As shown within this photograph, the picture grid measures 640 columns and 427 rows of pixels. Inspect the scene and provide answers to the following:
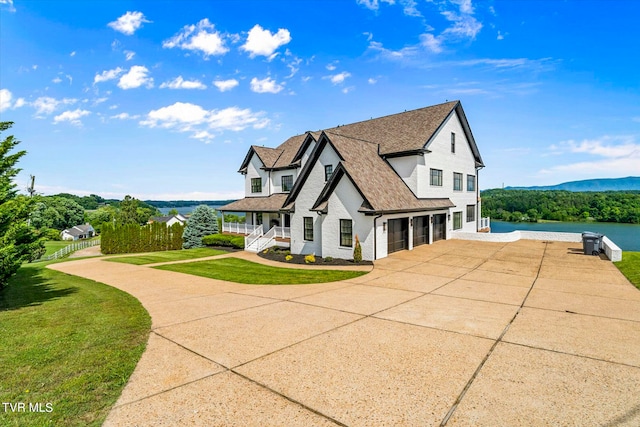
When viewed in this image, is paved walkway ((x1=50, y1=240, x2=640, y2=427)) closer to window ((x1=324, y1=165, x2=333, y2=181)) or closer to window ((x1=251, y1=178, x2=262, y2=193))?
window ((x1=324, y1=165, x2=333, y2=181))

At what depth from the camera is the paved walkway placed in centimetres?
513

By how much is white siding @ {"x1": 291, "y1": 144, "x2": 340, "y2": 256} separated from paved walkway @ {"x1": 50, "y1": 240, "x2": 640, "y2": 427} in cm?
962

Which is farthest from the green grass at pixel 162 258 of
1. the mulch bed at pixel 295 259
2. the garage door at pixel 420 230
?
the garage door at pixel 420 230

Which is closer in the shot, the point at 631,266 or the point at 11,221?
the point at 11,221

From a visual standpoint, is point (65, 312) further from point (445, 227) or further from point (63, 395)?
point (445, 227)

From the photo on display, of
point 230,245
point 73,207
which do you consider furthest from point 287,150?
point 73,207

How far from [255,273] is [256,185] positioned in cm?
2033

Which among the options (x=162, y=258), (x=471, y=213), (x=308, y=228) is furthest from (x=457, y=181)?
(x=162, y=258)

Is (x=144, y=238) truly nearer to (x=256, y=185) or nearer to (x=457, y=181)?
(x=256, y=185)

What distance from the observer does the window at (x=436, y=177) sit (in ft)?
92.1

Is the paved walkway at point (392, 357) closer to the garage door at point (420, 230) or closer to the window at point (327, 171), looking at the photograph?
the window at point (327, 171)

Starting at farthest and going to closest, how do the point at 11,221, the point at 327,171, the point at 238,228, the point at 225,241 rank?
the point at 238,228
the point at 225,241
the point at 327,171
the point at 11,221

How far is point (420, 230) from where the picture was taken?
26.7 metres

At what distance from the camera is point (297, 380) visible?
6.07m
